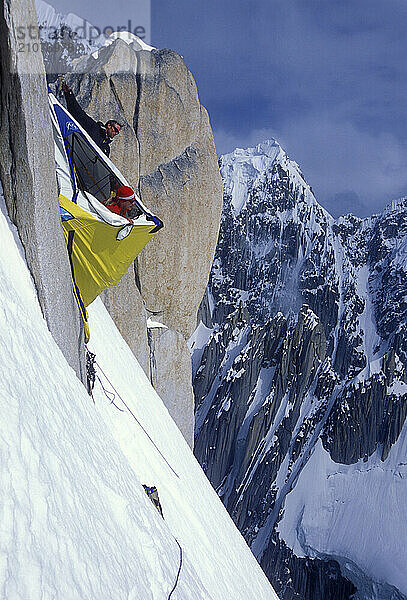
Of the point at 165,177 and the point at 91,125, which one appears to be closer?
the point at 91,125

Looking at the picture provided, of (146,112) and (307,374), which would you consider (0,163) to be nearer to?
(146,112)

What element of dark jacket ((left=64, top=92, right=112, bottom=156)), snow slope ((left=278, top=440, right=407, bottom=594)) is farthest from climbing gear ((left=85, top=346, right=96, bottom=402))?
snow slope ((left=278, top=440, right=407, bottom=594))

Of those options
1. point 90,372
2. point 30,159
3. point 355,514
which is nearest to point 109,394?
point 90,372

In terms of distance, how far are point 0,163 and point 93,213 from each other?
7.45 feet

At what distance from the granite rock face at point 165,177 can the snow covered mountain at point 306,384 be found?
185 feet

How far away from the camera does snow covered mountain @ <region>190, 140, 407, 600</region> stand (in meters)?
68.9

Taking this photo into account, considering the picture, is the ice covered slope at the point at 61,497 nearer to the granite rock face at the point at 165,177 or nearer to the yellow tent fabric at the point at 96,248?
the yellow tent fabric at the point at 96,248

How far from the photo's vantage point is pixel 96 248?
22.9 feet

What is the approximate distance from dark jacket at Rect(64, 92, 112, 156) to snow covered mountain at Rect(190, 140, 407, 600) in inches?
2536

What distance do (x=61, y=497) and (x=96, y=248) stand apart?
15.1ft

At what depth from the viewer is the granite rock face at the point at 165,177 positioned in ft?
49.6

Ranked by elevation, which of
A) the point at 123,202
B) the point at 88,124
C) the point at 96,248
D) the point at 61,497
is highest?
the point at 88,124

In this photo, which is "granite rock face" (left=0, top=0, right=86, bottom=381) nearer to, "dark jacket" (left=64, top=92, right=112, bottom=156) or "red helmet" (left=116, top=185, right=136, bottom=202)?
"red helmet" (left=116, top=185, right=136, bottom=202)

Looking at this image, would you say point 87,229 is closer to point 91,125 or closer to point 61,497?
point 91,125
